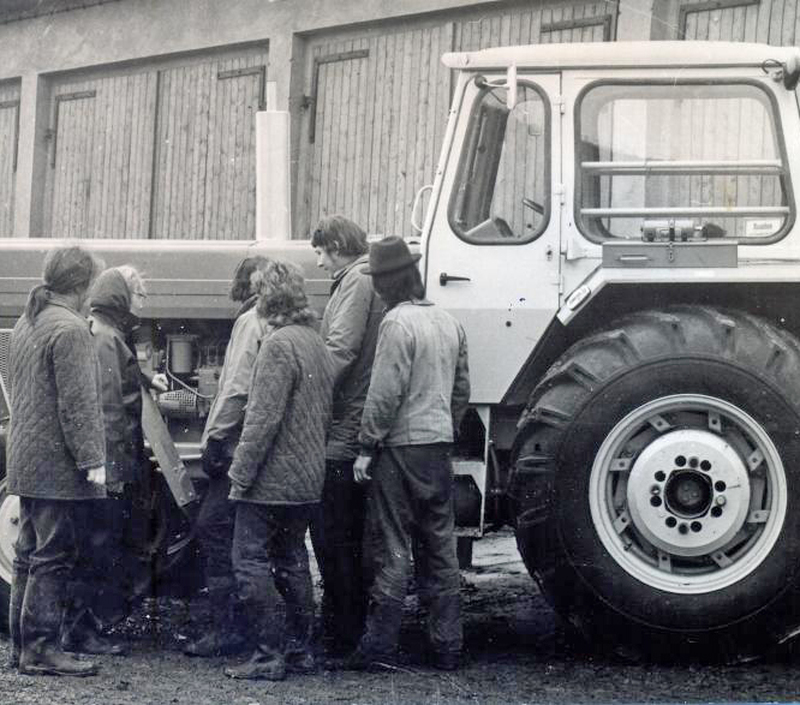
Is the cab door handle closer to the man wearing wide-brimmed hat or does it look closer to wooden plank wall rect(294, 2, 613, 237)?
the man wearing wide-brimmed hat

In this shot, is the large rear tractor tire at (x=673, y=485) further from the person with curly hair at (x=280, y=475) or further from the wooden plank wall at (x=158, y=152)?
the wooden plank wall at (x=158, y=152)

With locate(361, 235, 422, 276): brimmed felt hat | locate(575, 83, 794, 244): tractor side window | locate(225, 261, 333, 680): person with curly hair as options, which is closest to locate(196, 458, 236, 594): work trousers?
locate(225, 261, 333, 680): person with curly hair

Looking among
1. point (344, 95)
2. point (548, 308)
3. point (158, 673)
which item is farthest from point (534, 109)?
point (344, 95)

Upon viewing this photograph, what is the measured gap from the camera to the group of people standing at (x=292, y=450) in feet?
18.2

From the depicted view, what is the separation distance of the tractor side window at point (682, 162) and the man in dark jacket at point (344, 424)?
3.31 feet

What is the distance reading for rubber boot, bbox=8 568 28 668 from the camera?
18.6 feet

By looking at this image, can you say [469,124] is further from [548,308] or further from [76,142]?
[76,142]

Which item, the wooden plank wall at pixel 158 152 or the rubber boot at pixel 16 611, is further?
the wooden plank wall at pixel 158 152

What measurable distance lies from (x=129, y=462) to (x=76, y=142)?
955 centimetres

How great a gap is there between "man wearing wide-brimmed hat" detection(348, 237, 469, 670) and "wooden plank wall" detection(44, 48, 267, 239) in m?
7.69

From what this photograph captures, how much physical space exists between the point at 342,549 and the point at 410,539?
37 cm

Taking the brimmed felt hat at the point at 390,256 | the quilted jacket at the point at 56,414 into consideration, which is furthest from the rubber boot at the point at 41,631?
the brimmed felt hat at the point at 390,256

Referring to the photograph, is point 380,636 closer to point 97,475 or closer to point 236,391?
point 236,391

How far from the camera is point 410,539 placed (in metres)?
5.71
